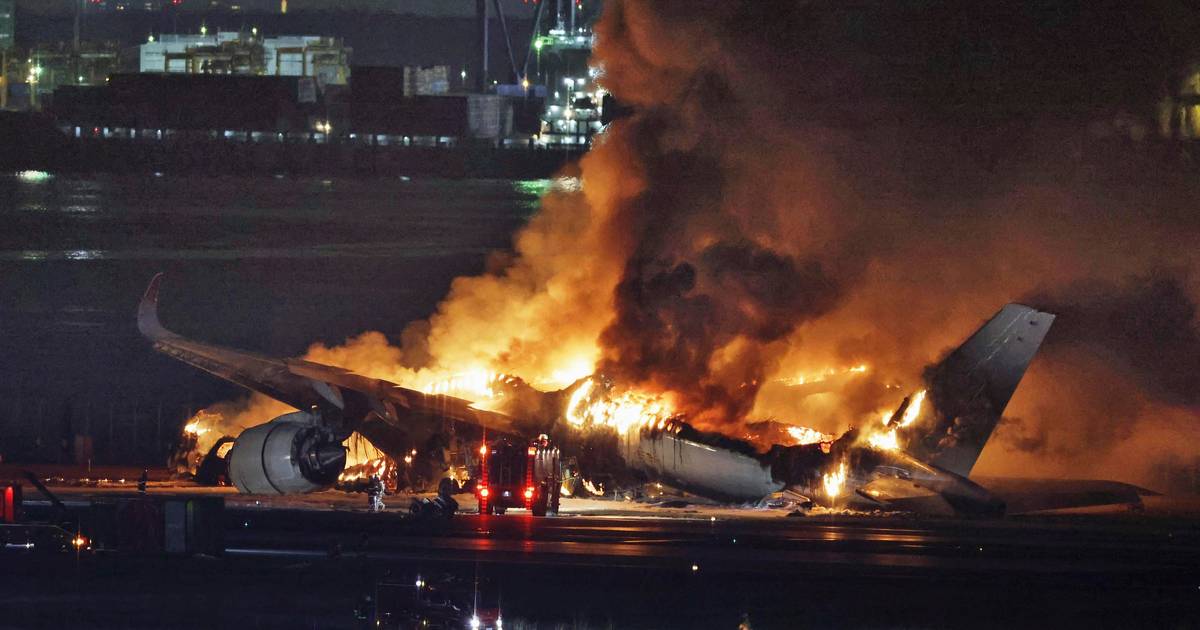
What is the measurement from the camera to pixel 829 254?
148 feet

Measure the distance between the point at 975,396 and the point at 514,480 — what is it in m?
11.3

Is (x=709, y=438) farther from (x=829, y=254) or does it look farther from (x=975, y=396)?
(x=829, y=254)

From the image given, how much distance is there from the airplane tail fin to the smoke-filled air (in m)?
3.28

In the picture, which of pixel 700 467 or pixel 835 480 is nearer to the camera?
pixel 835 480

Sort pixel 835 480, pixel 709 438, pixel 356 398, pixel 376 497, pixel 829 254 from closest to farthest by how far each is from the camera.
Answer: pixel 835 480 < pixel 709 438 < pixel 376 497 < pixel 356 398 < pixel 829 254

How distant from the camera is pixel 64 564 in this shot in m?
30.6

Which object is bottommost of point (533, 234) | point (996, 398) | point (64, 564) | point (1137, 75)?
point (64, 564)

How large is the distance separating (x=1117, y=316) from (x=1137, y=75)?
25.2 feet

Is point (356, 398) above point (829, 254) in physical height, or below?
below

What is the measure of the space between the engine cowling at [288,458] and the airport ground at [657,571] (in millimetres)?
1427

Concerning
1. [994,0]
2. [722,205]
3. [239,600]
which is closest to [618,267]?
[722,205]

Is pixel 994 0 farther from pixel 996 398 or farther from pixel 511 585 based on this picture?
pixel 511 585

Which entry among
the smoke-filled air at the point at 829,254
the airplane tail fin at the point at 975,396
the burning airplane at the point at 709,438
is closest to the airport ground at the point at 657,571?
the burning airplane at the point at 709,438

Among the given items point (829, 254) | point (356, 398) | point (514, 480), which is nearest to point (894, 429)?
point (829, 254)
